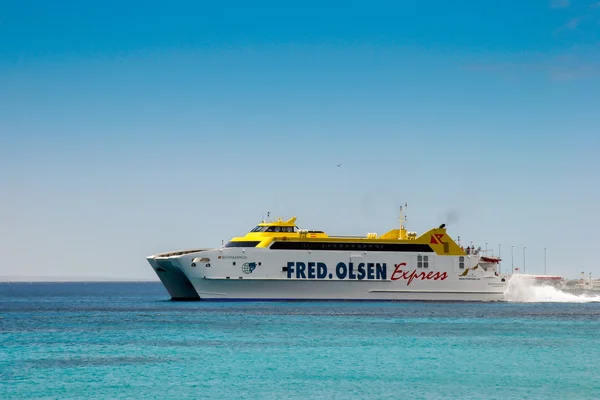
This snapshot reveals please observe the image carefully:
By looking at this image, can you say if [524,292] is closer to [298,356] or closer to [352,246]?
[352,246]

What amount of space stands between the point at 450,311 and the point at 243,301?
1551 centimetres

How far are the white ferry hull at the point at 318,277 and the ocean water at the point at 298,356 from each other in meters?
6.96

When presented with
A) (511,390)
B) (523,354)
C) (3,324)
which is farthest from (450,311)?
(511,390)

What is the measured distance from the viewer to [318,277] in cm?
6856

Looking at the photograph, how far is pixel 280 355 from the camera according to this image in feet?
123

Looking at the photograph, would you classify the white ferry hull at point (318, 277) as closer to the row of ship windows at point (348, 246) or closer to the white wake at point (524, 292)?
the row of ship windows at point (348, 246)

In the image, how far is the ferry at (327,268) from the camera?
221ft

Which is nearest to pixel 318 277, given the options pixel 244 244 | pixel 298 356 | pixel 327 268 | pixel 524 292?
pixel 327 268

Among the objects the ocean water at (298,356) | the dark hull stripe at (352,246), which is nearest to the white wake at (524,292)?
the dark hull stripe at (352,246)

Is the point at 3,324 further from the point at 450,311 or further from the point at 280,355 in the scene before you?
the point at 450,311

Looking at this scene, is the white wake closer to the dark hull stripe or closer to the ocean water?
the dark hull stripe

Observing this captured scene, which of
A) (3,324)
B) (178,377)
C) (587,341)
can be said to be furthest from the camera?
(3,324)

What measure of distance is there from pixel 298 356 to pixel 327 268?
104 ft

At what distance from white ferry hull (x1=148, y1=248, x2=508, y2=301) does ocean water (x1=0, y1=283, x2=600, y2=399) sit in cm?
696
